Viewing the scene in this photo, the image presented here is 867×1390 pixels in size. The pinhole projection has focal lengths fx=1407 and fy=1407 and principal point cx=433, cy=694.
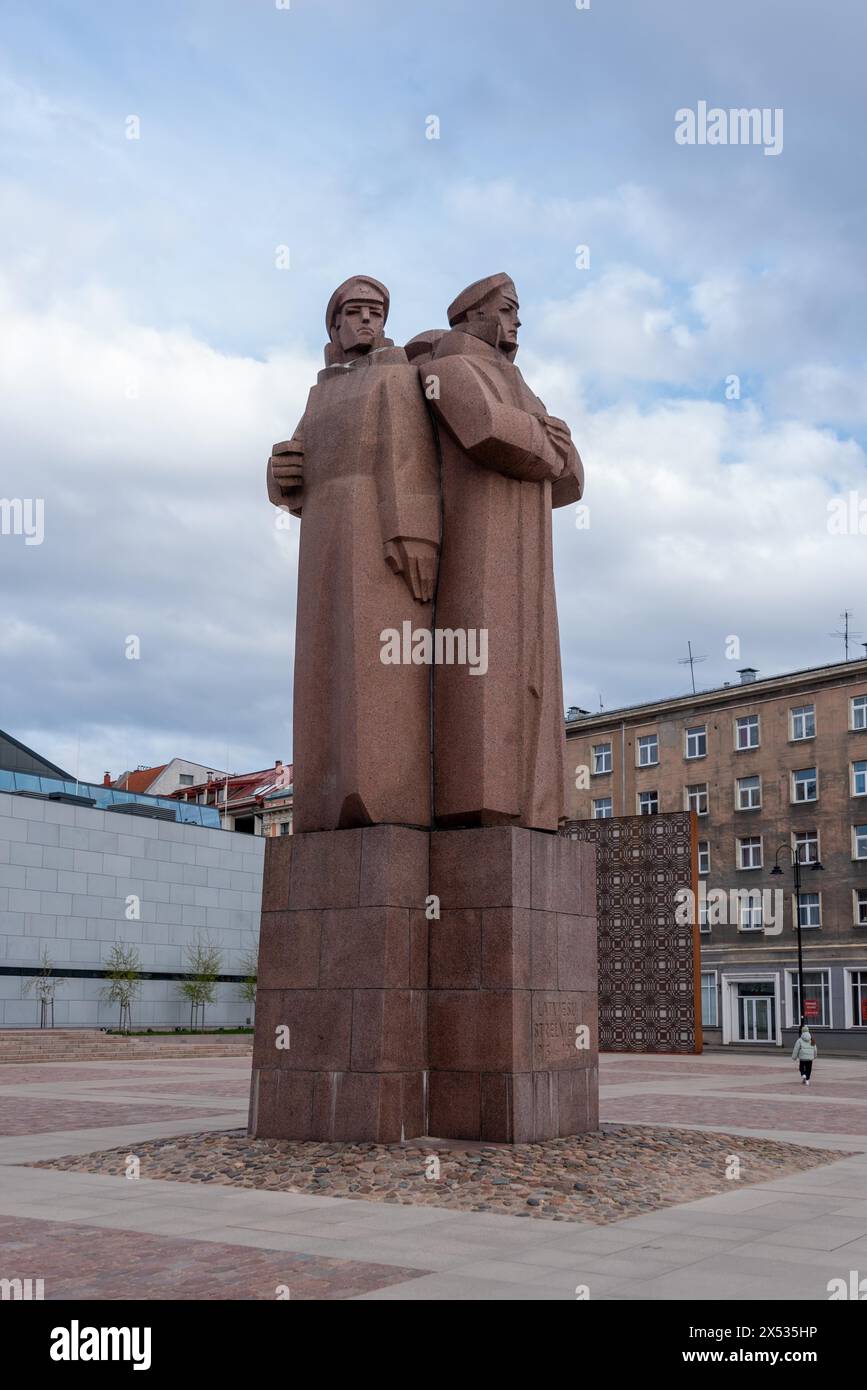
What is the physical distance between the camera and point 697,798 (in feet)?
188

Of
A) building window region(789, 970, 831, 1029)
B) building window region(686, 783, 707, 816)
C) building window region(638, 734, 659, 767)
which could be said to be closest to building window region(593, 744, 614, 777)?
building window region(638, 734, 659, 767)

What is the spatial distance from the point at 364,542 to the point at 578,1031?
4961 millimetres

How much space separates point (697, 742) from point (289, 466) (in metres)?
45.3

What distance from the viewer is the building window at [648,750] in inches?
2324

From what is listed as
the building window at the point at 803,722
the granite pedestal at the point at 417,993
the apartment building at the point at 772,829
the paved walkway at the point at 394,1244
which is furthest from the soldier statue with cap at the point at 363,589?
the building window at the point at 803,722

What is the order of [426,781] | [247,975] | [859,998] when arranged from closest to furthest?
[426,781], [859,998], [247,975]

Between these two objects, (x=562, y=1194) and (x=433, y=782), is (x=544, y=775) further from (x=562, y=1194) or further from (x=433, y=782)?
(x=562, y=1194)

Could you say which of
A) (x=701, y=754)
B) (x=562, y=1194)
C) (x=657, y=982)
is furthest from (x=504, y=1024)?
(x=701, y=754)

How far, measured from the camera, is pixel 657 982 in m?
40.1

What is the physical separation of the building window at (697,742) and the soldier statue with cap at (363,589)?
4476cm

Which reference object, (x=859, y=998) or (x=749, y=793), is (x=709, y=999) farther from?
(x=749, y=793)

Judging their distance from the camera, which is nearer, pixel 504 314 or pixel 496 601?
pixel 496 601

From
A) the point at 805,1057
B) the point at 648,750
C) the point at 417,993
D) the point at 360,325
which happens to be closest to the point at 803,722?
the point at 648,750

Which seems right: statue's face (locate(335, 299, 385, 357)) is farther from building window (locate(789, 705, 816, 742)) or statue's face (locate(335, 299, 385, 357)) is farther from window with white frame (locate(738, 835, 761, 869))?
window with white frame (locate(738, 835, 761, 869))
